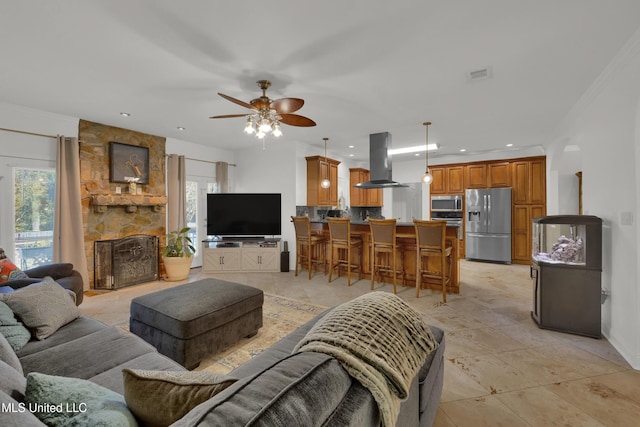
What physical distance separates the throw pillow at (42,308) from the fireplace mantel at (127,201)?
2605 millimetres

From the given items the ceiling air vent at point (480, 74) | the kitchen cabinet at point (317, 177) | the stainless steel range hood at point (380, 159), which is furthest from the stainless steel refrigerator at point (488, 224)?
the ceiling air vent at point (480, 74)

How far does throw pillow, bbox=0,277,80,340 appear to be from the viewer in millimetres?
1778

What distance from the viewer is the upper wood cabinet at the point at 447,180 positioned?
668 cm

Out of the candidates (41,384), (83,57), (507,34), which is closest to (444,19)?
(507,34)

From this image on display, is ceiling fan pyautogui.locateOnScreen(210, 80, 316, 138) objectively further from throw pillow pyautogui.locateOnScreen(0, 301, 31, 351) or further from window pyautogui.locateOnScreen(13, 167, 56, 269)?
window pyautogui.locateOnScreen(13, 167, 56, 269)

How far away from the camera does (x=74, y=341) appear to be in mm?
1729

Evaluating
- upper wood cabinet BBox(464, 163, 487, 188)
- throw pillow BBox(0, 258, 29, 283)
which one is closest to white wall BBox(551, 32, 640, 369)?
upper wood cabinet BBox(464, 163, 487, 188)

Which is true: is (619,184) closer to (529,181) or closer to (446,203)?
(529,181)

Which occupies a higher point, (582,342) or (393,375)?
(393,375)

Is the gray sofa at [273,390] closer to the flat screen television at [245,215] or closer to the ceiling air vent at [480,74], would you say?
the ceiling air vent at [480,74]

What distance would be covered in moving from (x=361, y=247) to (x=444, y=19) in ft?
11.6

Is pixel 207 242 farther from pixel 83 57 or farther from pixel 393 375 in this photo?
pixel 393 375

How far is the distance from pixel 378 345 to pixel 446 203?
6.41m

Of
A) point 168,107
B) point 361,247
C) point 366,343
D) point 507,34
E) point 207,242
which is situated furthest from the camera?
point 207,242
